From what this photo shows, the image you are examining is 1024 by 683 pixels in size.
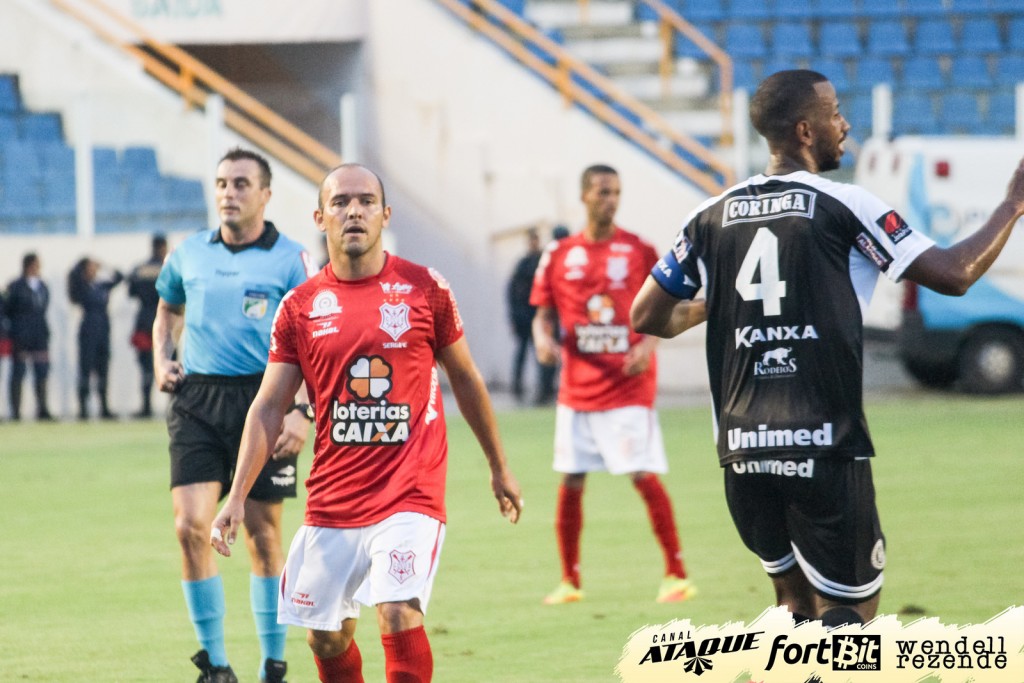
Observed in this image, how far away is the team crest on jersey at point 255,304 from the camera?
732 cm

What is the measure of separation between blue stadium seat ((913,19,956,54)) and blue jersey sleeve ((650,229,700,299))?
888 inches

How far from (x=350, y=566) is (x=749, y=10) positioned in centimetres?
2251

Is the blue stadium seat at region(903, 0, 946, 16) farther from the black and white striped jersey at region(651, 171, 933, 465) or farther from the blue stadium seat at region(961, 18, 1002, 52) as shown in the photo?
the black and white striped jersey at region(651, 171, 933, 465)

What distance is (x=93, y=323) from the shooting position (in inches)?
771

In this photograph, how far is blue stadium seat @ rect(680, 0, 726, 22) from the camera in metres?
26.8

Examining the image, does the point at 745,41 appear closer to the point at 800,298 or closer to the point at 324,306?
the point at 324,306

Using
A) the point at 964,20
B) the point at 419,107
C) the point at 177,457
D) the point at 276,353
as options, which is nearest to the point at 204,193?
the point at 419,107

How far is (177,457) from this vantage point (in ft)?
23.7

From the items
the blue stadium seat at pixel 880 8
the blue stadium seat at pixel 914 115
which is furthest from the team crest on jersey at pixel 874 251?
the blue stadium seat at pixel 880 8

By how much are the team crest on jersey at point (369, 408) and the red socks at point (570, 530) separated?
11.4 ft

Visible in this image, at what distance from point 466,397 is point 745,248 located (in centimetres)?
123

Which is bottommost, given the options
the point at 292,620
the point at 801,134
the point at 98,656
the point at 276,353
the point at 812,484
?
the point at 98,656

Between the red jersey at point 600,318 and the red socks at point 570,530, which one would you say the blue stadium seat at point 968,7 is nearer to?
the red jersey at point 600,318

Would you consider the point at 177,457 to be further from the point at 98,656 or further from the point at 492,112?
the point at 492,112
